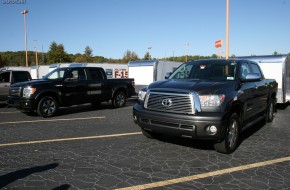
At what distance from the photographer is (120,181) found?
156 inches

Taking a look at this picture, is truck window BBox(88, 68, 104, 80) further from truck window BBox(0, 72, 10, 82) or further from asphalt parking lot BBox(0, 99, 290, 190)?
truck window BBox(0, 72, 10, 82)

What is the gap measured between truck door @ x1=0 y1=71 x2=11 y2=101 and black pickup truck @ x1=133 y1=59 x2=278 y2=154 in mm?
9177

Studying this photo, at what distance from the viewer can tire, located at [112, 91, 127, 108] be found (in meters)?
12.4

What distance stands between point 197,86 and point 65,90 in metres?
6.55

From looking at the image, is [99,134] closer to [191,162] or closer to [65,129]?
[65,129]

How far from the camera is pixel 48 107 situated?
9.94 meters

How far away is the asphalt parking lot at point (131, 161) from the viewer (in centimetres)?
394

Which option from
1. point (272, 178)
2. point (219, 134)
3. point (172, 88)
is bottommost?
point (272, 178)

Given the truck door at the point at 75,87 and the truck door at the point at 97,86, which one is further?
the truck door at the point at 97,86

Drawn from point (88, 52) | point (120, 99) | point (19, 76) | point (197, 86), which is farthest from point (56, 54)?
point (197, 86)

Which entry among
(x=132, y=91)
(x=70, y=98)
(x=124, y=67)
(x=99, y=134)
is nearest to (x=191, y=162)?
(x=99, y=134)

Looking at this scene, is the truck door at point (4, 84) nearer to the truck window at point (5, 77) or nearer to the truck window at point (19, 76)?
the truck window at point (5, 77)

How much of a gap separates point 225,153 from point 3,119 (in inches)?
294

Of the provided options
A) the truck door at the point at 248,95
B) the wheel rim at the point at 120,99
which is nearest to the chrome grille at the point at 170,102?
the truck door at the point at 248,95
